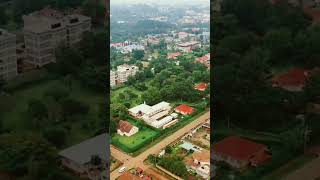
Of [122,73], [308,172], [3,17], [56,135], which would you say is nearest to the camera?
[3,17]

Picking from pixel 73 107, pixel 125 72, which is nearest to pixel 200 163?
pixel 125 72

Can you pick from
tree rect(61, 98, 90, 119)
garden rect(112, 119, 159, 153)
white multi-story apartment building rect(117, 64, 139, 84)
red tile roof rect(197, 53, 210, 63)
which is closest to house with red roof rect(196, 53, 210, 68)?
red tile roof rect(197, 53, 210, 63)

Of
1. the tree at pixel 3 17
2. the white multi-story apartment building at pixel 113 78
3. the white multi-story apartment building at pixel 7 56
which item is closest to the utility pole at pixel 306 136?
the white multi-story apartment building at pixel 113 78

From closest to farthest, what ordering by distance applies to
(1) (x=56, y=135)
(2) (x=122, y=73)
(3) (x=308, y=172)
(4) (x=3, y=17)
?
(4) (x=3, y=17)
(1) (x=56, y=135)
(3) (x=308, y=172)
(2) (x=122, y=73)

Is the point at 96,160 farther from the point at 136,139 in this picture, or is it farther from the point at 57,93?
the point at 57,93

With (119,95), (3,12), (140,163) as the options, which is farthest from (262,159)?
(3,12)

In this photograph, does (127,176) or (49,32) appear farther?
(127,176)
